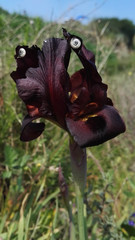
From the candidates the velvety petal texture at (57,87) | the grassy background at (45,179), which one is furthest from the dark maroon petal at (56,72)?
the grassy background at (45,179)

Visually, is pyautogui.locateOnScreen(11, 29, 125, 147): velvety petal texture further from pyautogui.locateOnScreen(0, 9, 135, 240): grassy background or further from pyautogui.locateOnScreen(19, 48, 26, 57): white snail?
pyautogui.locateOnScreen(0, 9, 135, 240): grassy background

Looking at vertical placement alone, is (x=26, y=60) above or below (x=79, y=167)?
above

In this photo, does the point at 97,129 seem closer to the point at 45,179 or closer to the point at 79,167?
the point at 79,167

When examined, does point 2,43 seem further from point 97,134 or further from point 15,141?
point 97,134

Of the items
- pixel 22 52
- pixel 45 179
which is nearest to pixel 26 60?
pixel 22 52

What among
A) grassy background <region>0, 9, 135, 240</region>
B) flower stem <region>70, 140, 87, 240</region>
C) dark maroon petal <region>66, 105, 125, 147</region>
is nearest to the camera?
dark maroon petal <region>66, 105, 125, 147</region>

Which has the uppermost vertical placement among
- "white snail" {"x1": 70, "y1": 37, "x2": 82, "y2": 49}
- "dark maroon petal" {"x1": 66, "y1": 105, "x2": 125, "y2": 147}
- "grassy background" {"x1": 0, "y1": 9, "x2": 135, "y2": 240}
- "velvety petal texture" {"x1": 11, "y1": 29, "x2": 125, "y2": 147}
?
"white snail" {"x1": 70, "y1": 37, "x2": 82, "y2": 49}

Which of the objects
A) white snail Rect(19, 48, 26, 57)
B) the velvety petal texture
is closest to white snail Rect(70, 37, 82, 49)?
the velvety petal texture

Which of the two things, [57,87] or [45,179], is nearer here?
[57,87]

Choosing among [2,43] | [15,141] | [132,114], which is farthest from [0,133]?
[132,114]
